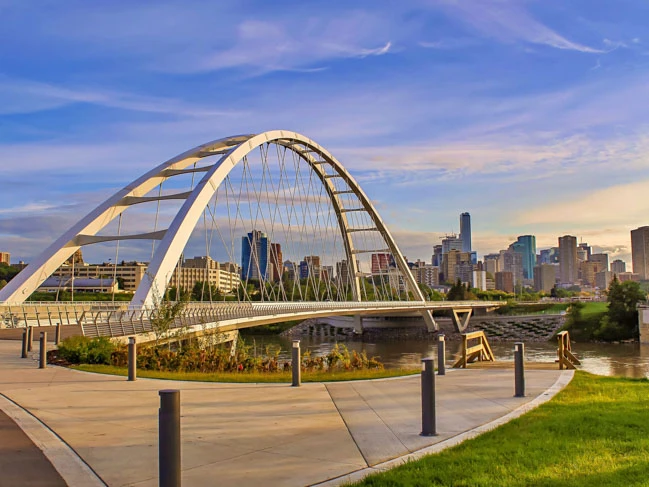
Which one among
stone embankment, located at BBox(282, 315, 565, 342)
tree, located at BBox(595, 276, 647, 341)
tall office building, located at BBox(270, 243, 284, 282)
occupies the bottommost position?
stone embankment, located at BBox(282, 315, 565, 342)

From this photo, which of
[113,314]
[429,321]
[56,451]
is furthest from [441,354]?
[429,321]

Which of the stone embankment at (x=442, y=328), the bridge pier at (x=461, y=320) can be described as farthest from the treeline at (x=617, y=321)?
the bridge pier at (x=461, y=320)

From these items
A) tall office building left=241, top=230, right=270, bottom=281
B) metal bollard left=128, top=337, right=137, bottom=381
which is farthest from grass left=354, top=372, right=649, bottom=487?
tall office building left=241, top=230, right=270, bottom=281

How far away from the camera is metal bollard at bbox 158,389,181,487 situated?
3.91 m

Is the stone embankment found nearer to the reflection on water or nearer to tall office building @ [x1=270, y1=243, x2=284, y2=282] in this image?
the reflection on water

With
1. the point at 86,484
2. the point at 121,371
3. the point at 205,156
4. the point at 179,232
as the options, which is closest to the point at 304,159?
the point at 205,156

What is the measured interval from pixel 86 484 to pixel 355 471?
1.95 metres

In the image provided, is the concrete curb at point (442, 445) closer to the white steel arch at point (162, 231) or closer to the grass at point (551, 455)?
the grass at point (551, 455)

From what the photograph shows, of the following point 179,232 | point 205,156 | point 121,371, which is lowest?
point 121,371

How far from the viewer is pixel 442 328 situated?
72.4 m

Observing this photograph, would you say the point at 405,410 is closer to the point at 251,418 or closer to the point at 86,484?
the point at 251,418

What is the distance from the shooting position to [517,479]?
430 centimetres

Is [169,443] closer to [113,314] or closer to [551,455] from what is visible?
[551,455]

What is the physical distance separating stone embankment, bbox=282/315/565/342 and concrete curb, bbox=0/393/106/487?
60256mm
